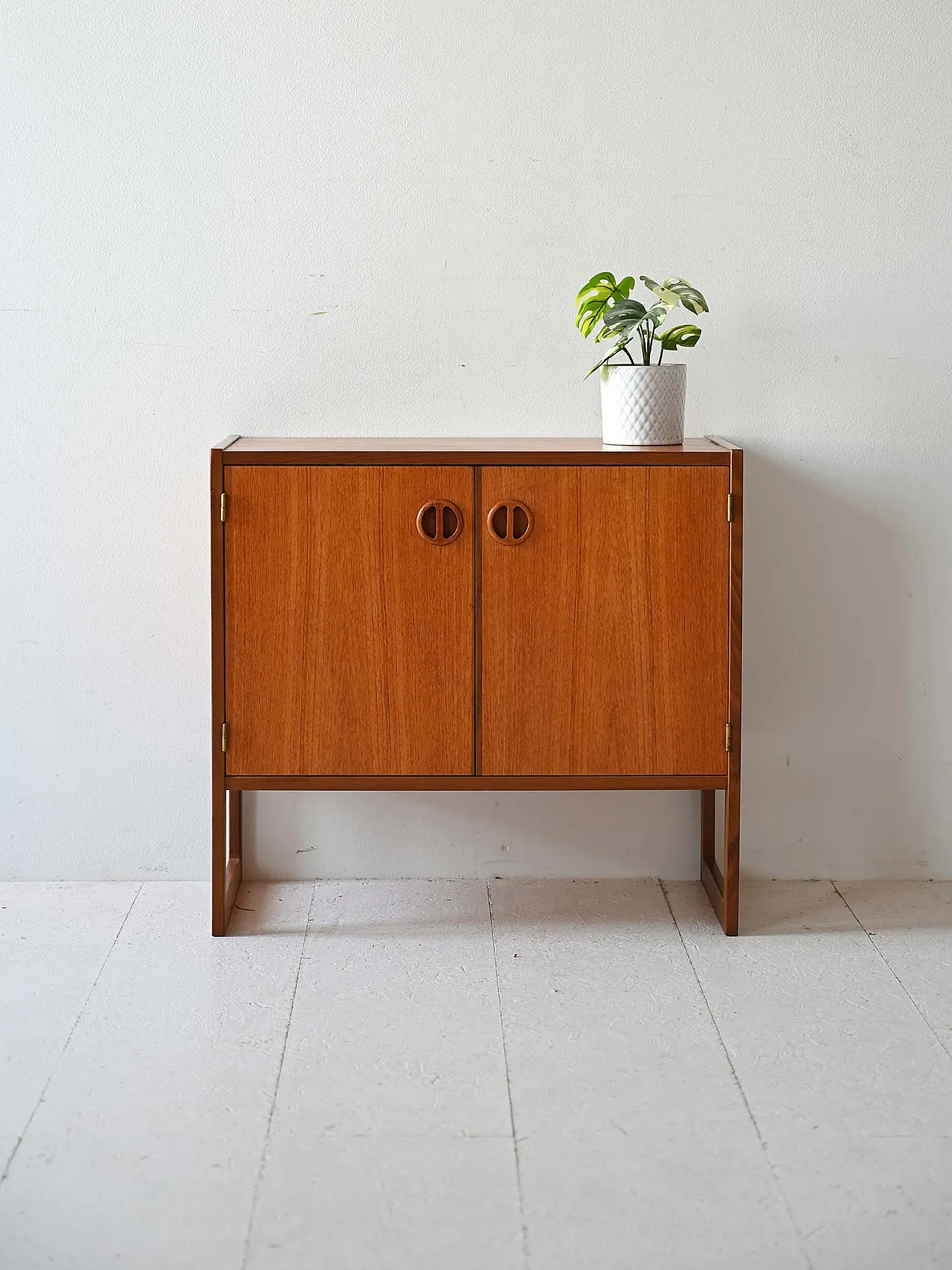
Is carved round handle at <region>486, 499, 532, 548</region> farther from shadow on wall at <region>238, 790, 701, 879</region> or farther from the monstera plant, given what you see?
shadow on wall at <region>238, 790, 701, 879</region>

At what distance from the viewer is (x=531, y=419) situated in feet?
8.82

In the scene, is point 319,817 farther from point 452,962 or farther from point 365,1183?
point 365,1183

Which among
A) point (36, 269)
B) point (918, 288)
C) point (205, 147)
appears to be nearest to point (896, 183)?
point (918, 288)

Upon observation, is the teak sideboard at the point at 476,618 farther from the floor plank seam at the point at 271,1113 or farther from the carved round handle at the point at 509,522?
the floor plank seam at the point at 271,1113

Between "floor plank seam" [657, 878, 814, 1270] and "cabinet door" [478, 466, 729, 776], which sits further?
"cabinet door" [478, 466, 729, 776]

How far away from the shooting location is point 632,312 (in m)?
2.40

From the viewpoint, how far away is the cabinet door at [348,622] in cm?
237

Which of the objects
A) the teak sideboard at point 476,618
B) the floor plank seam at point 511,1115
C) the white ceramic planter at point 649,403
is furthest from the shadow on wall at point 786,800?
the white ceramic planter at point 649,403

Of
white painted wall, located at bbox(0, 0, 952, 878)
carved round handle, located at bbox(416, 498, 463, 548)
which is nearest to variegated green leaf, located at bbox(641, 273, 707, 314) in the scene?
white painted wall, located at bbox(0, 0, 952, 878)

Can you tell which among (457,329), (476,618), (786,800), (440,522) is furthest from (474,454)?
(786,800)

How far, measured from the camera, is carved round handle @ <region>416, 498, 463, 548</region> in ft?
7.79

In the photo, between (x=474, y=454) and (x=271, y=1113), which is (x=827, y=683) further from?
(x=271, y=1113)

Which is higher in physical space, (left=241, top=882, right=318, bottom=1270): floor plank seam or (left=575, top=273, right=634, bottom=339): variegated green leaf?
(left=575, top=273, right=634, bottom=339): variegated green leaf

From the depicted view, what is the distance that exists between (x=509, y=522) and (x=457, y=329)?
0.50 m
